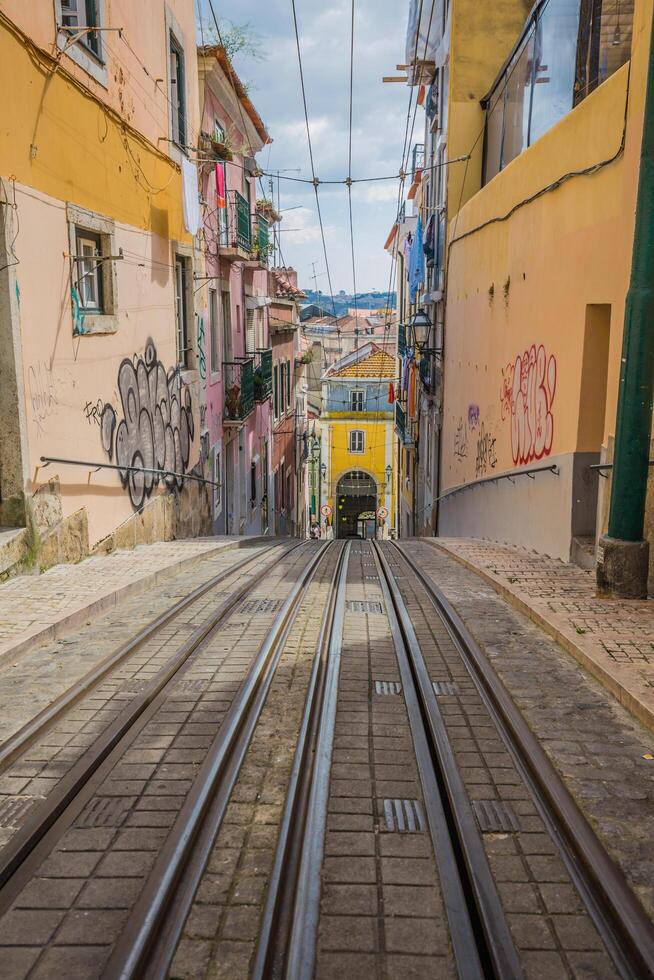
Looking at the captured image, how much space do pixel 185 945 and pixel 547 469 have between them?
24.9ft

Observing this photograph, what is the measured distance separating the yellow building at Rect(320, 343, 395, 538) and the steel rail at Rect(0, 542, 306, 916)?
3681 cm

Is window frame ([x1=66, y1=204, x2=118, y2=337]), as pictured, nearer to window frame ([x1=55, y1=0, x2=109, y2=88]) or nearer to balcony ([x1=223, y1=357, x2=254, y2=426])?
window frame ([x1=55, y1=0, x2=109, y2=88])

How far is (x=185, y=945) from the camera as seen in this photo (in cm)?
293

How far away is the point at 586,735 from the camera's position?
14.9 ft

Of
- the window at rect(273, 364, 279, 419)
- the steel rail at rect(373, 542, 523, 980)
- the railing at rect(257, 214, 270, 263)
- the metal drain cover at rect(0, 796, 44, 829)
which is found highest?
the railing at rect(257, 214, 270, 263)

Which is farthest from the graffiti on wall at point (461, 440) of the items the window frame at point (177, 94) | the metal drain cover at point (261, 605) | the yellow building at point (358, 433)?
the yellow building at point (358, 433)

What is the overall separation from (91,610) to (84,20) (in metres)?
7.07

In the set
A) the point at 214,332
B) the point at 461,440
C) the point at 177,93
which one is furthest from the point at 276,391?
the point at 177,93

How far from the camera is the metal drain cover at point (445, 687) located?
5.27 meters

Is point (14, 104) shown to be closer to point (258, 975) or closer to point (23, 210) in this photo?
point (23, 210)

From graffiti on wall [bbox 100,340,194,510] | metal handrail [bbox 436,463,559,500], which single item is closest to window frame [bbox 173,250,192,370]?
graffiti on wall [bbox 100,340,194,510]

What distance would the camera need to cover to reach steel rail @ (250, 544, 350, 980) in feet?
9.38

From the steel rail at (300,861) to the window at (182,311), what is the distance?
10.0m

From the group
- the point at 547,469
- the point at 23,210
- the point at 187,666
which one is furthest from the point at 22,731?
the point at 547,469
